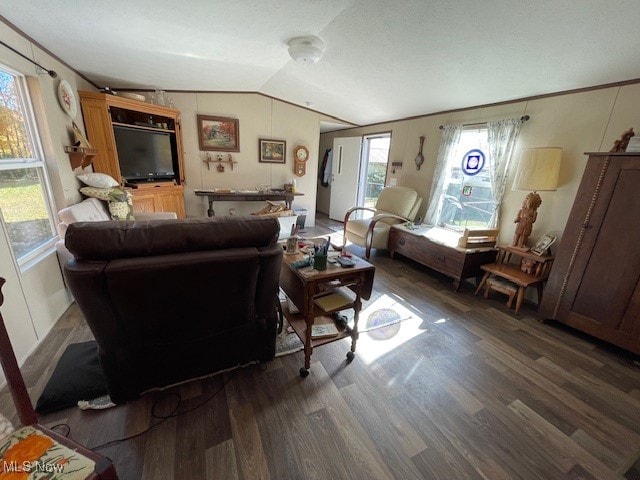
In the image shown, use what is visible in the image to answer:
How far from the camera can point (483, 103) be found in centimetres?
299

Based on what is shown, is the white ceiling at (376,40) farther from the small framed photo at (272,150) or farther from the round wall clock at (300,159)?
the round wall clock at (300,159)

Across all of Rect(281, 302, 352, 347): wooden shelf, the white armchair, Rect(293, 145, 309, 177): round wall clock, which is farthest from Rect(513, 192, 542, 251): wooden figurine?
Rect(293, 145, 309, 177): round wall clock

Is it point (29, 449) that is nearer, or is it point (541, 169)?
point (29, 449)

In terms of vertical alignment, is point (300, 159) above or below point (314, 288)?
above

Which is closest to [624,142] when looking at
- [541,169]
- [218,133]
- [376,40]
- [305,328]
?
[541,169]

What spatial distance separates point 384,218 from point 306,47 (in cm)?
230

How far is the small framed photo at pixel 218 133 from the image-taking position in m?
4.18

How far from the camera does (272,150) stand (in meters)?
4.68

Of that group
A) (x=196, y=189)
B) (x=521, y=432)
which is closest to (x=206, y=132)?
(x=196, y=189)

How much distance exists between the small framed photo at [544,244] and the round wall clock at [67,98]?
15.2 feet

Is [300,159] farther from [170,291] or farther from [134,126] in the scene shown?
[170,291]

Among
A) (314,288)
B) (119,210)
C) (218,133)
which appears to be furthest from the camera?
(218,133)

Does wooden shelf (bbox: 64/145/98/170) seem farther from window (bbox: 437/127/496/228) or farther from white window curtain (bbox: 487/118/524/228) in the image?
white window curtain (bbox: 487/118/524/228)

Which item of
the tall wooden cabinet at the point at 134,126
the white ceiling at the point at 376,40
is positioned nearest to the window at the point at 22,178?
the white ceiling at the point at 376,40
